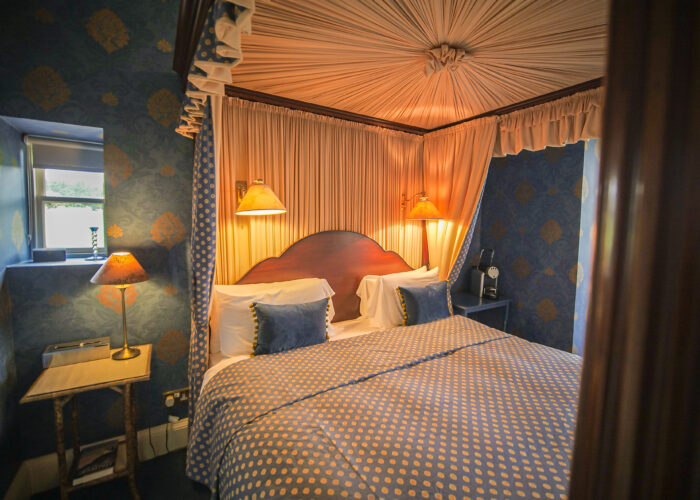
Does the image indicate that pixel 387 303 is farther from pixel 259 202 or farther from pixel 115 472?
pixel 115 472

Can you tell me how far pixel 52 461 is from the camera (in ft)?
6.84

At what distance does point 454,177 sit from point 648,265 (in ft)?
10.3

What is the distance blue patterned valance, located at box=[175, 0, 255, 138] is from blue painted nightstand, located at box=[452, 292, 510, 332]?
289 centimetres

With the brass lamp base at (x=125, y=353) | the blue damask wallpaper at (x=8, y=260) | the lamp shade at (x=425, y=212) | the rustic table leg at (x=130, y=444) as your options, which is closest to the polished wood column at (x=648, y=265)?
the rustic table leg at (x=130, y=444)

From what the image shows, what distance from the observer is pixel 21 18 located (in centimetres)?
189

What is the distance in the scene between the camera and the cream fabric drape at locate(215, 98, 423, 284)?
248cm

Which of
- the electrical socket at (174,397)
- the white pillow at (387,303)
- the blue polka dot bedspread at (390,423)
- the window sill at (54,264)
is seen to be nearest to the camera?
the blue polka dot bedspread at (390,423)

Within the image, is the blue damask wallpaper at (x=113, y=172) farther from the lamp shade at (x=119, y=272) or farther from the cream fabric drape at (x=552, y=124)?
the cream fabric drape at (x=552, y=124)

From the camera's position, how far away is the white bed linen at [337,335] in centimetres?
206

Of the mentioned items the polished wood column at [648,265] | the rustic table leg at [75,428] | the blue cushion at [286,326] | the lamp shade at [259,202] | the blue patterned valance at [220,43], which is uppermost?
the blue patterned valance at [220,43]

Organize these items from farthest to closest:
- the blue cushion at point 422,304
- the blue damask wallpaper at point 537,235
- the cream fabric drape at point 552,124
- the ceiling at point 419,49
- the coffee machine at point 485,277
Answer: the coffee machine at point 485,277
the blue damask wallpaper at point 537,235
the blue cushion at point 422,304
the cream fabric drape at point 552,124
the ceiling at point 419,49

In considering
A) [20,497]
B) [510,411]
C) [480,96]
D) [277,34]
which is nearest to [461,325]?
[510,411]

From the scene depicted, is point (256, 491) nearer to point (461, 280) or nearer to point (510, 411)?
point (510, 411)

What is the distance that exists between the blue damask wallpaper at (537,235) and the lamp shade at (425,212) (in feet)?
3.80
